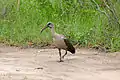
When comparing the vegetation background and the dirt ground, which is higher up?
the vegetation background

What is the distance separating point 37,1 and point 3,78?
733 cm

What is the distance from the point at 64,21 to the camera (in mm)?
→ 13133

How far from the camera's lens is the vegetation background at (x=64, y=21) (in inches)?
467

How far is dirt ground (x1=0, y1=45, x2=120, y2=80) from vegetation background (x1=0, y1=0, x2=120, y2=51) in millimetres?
825

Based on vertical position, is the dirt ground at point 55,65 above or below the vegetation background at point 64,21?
below

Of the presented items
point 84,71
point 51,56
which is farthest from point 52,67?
→ point 51,56

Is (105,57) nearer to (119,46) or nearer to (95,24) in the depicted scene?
(119,46)

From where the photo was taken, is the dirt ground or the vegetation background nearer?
the dirt ground

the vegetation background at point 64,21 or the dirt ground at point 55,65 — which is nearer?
the dirt ground at point 55,65

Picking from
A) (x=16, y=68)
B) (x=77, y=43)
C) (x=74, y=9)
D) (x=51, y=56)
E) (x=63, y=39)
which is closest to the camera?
(x=16, y=68)

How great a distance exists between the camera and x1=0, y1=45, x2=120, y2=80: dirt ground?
291 inches

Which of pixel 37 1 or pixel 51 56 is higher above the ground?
pixel 37 1

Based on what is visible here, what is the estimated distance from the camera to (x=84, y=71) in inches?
317

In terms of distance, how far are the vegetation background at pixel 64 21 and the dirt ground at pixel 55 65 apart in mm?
825
